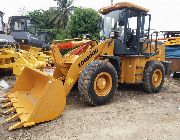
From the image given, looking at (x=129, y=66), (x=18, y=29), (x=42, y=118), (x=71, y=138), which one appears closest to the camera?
(x=71, y=138)

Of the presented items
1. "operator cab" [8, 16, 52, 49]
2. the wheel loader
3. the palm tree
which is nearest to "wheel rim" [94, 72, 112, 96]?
the wheel loader

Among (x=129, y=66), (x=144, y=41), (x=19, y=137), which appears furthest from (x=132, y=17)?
(x=19, y=137)

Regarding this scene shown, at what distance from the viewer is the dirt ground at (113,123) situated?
507 cm

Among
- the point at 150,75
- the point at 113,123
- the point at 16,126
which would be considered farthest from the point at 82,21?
the point at 16,126

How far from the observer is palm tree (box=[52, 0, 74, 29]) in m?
38.6

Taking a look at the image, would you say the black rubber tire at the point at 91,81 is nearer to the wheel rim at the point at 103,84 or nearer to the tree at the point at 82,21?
the wheel rim at the point at 103,84

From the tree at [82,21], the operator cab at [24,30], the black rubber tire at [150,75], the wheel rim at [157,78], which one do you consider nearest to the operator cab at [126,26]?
the black rubber tire at [150,75]

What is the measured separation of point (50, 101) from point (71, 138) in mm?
948

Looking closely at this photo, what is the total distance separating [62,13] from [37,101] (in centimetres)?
3429

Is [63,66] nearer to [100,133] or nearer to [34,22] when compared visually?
[100,133]

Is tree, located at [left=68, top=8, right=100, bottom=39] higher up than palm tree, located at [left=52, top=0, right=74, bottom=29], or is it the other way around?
palm tree, located at [left=52, top=0, right=74, bottom=29]

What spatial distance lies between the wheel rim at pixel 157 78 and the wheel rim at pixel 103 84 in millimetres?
2058

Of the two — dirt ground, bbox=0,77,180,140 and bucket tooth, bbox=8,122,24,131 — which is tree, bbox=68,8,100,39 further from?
bucket tooth, bbox=8,122,24,131

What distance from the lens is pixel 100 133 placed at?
16.9 feet
